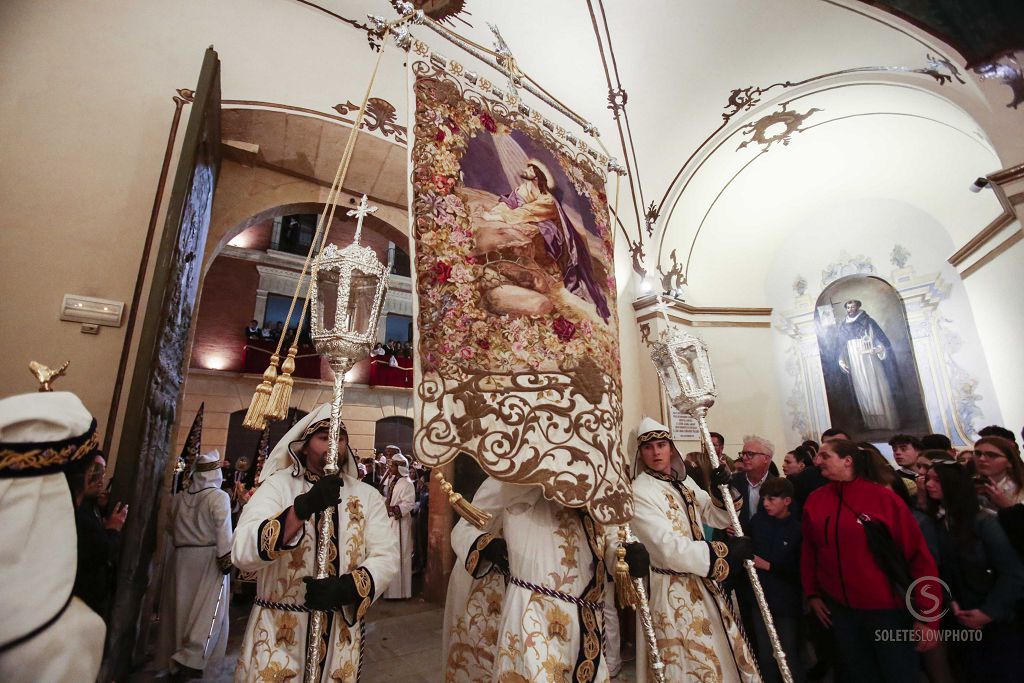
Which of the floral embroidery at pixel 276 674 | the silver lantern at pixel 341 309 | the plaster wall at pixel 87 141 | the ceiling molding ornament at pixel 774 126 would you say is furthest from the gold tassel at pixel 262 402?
the ceiling molding ornament at pixel 774 126

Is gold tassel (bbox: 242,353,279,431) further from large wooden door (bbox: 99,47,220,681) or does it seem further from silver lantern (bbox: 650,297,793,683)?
silver lantern (bbox: 650,297,793,683)

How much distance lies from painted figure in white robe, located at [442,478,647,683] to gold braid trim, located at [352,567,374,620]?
0.55m

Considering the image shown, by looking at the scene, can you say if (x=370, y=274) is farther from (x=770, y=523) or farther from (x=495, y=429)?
(x=770, y=523)

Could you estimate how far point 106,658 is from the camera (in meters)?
2.19

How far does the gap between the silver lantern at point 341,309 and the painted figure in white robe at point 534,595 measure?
77cm

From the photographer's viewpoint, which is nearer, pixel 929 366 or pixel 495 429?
pixel 495 429

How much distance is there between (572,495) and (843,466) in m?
1.90

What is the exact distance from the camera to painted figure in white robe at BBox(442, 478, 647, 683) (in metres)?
1.79

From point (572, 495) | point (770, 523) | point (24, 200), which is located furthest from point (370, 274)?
point (770, 523)

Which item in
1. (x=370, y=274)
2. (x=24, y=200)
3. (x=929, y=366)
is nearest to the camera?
(x=370, y=274)

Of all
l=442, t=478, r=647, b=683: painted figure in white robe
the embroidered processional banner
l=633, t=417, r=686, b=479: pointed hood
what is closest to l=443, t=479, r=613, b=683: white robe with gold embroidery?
l=442, t=478, r=647, b=683: painted figure in white robe

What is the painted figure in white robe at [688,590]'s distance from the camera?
2234 millimetres

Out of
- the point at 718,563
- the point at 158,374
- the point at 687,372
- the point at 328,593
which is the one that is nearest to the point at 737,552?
the point at 718,563

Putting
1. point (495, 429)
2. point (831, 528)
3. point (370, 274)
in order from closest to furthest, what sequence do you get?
point (495, 429), point (370, 274), point (831, 528)
